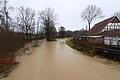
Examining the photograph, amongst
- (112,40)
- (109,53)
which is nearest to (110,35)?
(112,40)

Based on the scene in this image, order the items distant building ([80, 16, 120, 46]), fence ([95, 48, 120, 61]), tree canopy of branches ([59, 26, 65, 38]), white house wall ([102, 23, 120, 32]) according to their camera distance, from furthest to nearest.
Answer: tree canopy of branches ([59, 26, 65, 38])
white house wall ([102, 23, 120, 32])
distant building ([80, 16, 120, 46])
fence ([95, 48, 120, 61])

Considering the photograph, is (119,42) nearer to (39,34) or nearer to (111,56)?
(111,56)

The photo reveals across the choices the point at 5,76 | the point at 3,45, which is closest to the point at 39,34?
the point at 3,45

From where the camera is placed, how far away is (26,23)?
200 feet

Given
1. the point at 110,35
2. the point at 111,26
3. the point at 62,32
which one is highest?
the point at 111,26

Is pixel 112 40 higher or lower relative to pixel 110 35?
lower

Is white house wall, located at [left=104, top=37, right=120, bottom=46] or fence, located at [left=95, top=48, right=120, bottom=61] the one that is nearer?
fence, located at [left=95, top=48, right=120, bottom=61]

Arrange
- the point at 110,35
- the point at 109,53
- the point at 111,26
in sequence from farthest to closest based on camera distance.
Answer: the point at 111,26 < the point at 110,35 < the point at 109,53

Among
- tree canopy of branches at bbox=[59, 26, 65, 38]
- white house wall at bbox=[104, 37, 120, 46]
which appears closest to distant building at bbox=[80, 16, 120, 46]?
white house wall at bbox=[104, 37, 120, 46]

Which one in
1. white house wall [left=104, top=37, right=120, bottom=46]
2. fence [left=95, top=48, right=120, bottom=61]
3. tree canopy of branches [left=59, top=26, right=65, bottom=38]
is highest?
tree canopy of branches [left=59, top=26, right=65, bottom=38]

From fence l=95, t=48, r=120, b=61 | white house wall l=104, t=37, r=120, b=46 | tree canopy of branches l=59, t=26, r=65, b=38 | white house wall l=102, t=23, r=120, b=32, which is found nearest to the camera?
fence l=95, t=48, r=120, b=61

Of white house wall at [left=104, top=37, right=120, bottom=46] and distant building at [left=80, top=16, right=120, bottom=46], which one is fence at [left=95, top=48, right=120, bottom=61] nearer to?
distant building at [left=80, top=16, right=120, bottom=46]

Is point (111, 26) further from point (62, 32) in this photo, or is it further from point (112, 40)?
point (62, 32)

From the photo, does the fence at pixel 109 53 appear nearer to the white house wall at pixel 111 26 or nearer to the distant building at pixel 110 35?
the distant building at pixel 110 35
